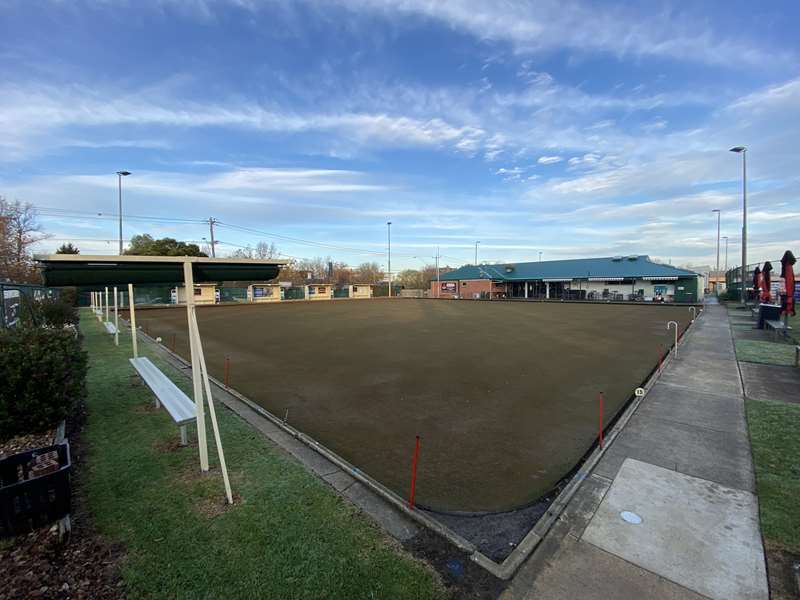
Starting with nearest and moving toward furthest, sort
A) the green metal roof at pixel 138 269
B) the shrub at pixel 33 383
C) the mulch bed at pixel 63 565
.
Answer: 1. the mulch bed at pixel 63 565
2. the green metal roof at pixel 138 269
3. the shrub at pixel 33 383

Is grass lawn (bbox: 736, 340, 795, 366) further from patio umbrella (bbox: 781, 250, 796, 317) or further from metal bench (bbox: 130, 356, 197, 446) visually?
metal bench (bbox: 130, 356, 197, 446)

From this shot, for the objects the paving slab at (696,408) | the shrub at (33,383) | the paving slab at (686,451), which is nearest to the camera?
the shrub at (33,383)

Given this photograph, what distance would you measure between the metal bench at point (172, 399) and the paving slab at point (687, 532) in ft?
15.9

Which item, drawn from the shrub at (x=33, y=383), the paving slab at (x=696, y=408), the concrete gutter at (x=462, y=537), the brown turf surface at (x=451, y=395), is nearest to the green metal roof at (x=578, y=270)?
the brown turf surface at (x=451, y=395)

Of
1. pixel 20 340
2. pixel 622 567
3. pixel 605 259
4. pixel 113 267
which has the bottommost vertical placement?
pixel 622 567

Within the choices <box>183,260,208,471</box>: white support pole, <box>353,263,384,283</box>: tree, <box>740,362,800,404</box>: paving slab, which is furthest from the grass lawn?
<box>353,263,384,283</box>: tree

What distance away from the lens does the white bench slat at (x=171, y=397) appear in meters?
4.93

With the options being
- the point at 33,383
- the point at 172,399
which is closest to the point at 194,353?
the point at 172,399

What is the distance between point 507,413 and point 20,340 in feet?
23.9

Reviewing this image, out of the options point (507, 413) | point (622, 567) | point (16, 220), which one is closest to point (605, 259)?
point (507, 413)

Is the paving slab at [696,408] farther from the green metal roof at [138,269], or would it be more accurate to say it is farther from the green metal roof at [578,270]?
the green metal roof at [578,270]

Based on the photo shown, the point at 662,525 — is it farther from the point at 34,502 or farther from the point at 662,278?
the point at 662,278

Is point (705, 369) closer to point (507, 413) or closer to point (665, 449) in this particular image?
point (665, 449)

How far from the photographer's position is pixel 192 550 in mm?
3184
